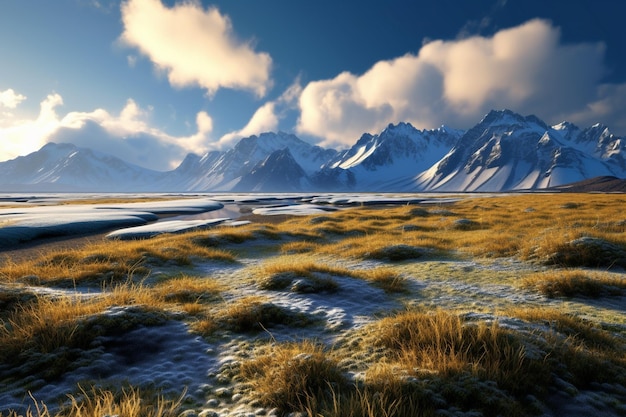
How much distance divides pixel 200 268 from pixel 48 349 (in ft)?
27.6

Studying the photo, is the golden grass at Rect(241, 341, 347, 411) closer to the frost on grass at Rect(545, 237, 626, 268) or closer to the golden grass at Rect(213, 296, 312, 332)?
the golden grass at Rect(213, 296, 312, 332)

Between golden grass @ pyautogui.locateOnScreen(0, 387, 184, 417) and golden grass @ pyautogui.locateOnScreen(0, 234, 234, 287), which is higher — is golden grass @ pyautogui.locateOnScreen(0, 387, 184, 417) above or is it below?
above

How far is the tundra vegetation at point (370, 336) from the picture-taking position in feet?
12.2

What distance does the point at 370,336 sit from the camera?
5555 millimetres

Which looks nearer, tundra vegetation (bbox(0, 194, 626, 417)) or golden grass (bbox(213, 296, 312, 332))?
tundra vegetation (bbox(0, 194, 626, 417))

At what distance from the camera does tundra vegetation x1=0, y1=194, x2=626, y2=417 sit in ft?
12.2

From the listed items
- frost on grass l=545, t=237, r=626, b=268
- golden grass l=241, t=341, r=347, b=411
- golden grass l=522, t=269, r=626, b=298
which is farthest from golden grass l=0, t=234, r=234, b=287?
frost on grass l=545, t=237, r=626, b=268

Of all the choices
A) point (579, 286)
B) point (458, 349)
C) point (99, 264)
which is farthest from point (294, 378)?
point (99, 264)

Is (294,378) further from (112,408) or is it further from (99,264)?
(99,264)

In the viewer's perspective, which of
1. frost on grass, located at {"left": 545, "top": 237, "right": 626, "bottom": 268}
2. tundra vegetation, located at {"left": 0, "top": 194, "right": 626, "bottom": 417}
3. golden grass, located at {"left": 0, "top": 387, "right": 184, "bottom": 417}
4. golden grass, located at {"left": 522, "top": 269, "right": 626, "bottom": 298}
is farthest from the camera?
frost on grass, located at {"left": 545, "top": 237, "right": 626, "bottom": 268}

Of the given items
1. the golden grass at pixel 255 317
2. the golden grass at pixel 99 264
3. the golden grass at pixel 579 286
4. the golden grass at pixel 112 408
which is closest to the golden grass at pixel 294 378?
the golden grass at pixel 112 408

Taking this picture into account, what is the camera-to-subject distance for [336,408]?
324 cm

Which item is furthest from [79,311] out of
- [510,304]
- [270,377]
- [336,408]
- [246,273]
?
[510,304]

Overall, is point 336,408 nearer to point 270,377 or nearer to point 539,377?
point 270,377
